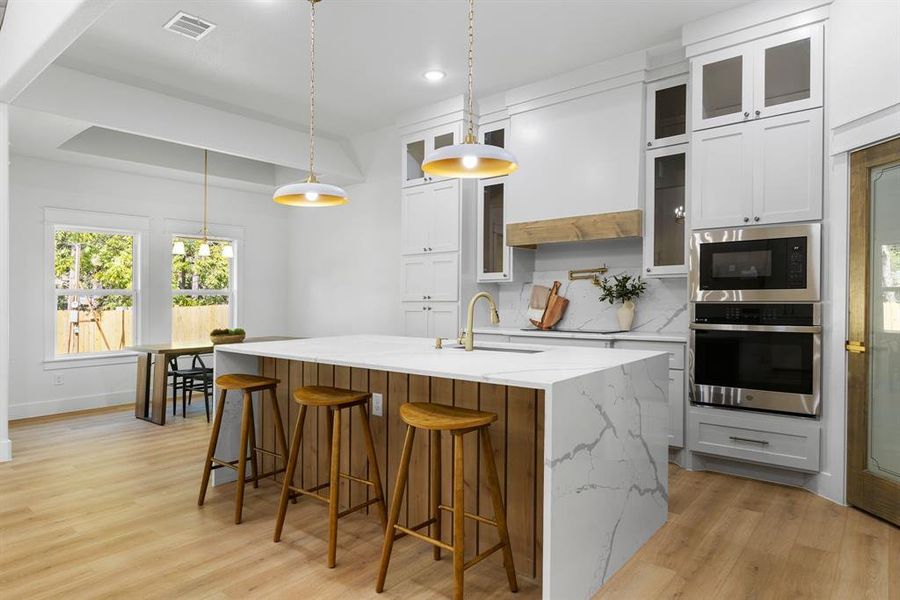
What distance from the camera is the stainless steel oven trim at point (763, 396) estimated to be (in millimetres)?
3201

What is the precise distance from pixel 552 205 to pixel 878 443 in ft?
8.58

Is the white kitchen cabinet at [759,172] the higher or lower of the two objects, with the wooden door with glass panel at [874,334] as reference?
higher

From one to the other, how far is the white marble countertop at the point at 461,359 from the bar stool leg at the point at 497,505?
0.27 metres

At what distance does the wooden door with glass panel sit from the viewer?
2846 millimetres

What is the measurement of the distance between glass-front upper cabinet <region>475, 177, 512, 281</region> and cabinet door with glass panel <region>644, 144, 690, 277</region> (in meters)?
1.24

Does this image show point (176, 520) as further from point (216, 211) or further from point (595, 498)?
point (216, 211)

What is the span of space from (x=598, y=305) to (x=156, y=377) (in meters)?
4.12

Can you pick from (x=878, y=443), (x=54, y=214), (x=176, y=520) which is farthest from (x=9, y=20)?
(x=878, y=443)

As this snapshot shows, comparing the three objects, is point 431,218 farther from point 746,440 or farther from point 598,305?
point 746,440

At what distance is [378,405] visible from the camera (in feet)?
9.41

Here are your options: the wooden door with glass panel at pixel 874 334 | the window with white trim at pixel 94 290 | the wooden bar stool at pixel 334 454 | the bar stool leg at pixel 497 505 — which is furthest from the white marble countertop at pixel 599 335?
the window with white trim at pixel 94 290

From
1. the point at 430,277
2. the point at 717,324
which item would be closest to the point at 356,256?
the point at 430,277

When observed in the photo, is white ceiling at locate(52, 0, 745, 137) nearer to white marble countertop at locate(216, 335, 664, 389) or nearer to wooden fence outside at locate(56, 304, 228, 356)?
white marble countertop at locate(216, 335, 664, 389)

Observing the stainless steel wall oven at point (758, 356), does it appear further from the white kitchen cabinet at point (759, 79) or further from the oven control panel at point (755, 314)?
the white kitchen cabinet at point (759, 79)
